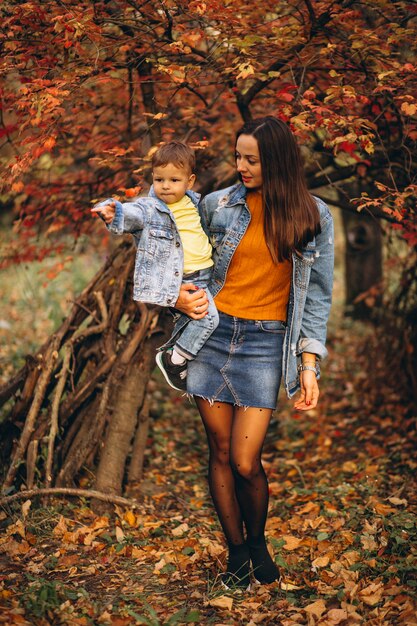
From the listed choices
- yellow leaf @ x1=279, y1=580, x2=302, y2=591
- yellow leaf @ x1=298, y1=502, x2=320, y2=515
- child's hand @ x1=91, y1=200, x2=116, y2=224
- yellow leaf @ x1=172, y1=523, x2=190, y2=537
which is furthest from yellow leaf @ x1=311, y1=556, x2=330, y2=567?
child's hand @ x1=91, y1=200, x2=116, y2=224

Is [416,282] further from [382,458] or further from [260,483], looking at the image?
[260,483]

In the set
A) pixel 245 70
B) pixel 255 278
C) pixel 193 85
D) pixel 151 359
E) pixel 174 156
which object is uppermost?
pixel 193 85

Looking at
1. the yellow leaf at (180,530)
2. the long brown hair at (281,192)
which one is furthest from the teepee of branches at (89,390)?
the long brown hair at (281,192)

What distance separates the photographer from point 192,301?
9.76 feet

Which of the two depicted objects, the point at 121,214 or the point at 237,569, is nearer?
the point at 121,214

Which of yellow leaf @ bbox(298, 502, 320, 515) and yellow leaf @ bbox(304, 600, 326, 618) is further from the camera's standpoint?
yellow leaf @ bbox(298, 502, 320, 515)

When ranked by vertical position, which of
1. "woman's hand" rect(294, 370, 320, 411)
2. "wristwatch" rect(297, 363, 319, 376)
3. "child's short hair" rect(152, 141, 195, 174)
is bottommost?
"woman's hand" rect(294, 370, 320, 411)

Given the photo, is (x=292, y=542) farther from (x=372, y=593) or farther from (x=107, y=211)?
(x=107, y=211)

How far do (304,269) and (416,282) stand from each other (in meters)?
2.79

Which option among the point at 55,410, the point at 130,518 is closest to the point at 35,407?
the point at 55,410

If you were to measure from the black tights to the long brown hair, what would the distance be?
29.6 inches

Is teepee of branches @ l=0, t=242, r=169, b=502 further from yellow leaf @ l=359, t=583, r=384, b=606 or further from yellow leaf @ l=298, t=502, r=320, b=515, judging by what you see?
yellow leaf @ l=359, t=583, r=384, b=606

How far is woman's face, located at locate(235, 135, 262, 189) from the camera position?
9.40 ft

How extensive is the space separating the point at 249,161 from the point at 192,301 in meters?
0.67
